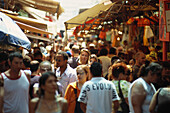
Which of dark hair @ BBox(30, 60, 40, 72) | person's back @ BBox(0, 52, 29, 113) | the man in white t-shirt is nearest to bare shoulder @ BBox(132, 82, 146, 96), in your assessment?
the man in white t-shirt

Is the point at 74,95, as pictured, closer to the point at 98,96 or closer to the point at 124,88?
the point at 98,96

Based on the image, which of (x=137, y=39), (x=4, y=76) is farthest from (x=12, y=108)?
(x=137, y=39)

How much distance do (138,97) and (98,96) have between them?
0.65m

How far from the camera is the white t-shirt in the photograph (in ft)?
16.5

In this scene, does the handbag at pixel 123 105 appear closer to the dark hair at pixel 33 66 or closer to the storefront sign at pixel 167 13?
the dark hair at pixel 33 66

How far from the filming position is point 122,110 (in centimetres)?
554

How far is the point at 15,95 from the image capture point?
16.2ft

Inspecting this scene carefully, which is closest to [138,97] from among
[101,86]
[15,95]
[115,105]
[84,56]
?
[115,105]

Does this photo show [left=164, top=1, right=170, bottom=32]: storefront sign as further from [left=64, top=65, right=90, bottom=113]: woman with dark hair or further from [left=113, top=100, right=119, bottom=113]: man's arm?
[left=113, top=100, right=119, bottom=113]: man's arm

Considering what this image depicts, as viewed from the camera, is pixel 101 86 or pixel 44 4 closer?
pixel 101 86

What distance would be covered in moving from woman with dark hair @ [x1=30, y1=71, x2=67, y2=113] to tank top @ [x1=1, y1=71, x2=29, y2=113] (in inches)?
50.2

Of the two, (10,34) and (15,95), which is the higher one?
(10,34)

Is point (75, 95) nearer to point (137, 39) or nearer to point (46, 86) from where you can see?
point (46, 86)

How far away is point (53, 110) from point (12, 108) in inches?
59.2
